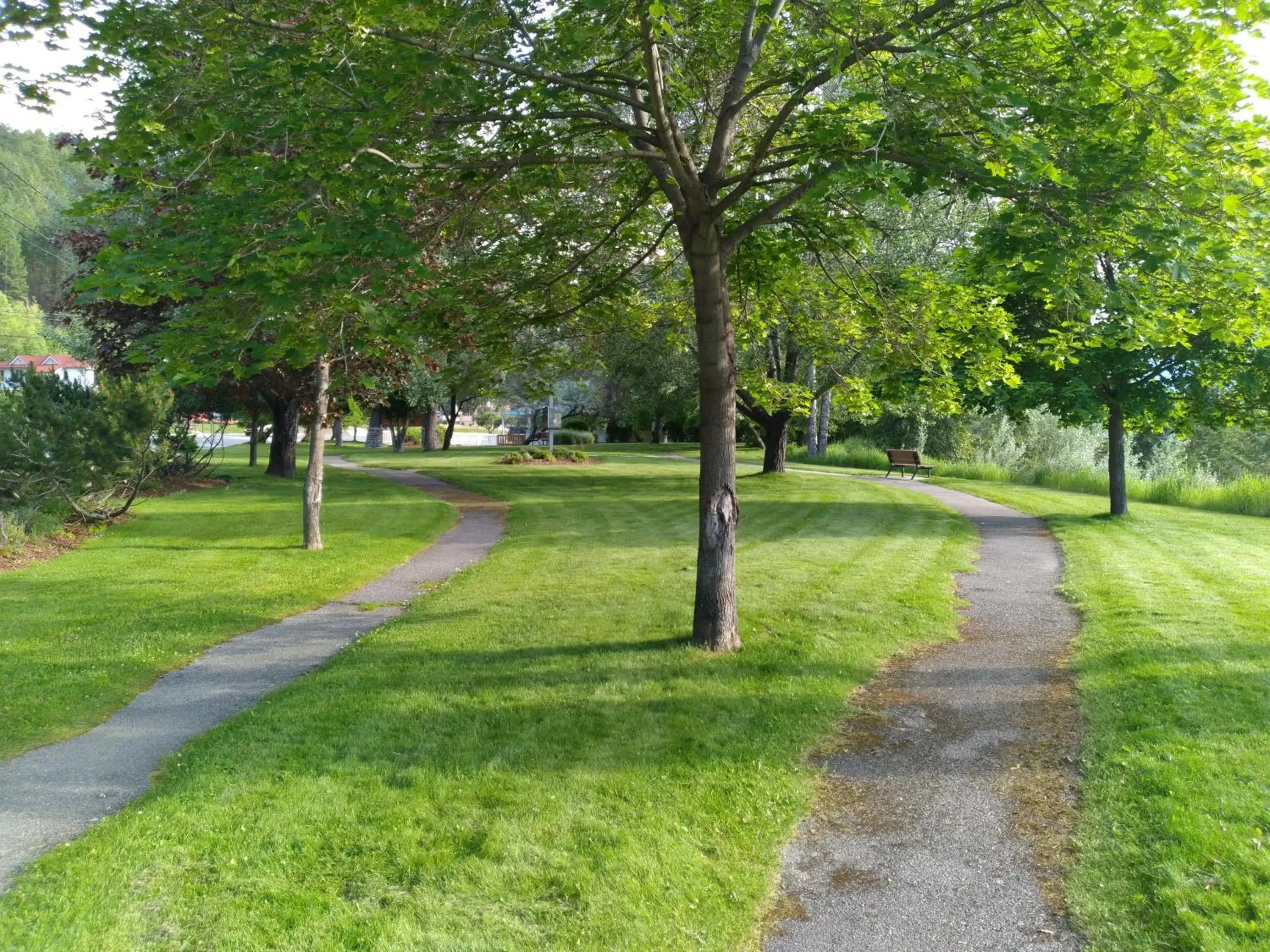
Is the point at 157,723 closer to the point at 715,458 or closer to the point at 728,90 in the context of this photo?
the point at 715,458

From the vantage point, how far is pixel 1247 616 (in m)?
8.62

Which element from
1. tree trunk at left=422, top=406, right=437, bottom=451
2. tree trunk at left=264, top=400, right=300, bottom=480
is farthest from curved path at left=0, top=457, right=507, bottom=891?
tree trunk at left=422, top=406, right=437, bottom=451

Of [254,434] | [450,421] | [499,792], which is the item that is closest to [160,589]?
[499,792]

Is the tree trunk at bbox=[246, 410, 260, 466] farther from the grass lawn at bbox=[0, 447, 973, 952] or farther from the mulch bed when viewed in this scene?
the grass lawn at bbox=[0, 447, 973, 952]

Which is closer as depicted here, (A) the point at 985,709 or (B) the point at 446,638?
(A) the point at 985,709

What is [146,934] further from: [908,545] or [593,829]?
[908,545]

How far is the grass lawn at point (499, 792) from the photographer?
365 centimetres

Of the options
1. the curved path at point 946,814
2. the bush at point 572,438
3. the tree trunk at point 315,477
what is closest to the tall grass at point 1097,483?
the curved path at point 946,814

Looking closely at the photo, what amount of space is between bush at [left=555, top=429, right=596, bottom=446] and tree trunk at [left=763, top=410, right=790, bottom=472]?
2684cm

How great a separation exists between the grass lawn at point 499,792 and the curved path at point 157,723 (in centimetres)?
25

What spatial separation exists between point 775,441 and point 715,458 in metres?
18.9

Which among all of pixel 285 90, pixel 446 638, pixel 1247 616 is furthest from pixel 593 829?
pixel 1247 616

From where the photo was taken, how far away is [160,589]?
10508 mm

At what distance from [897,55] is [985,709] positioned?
5.00 metres
